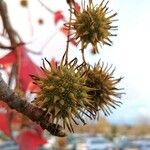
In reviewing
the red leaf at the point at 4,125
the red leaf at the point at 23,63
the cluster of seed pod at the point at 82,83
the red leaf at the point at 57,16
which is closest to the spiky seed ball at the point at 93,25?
the cluster of seed pod at the point at 82,83

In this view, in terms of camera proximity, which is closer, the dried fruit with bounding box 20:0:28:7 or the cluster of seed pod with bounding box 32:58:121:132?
the cluster of seed pod with bounding box 32:58:121:132

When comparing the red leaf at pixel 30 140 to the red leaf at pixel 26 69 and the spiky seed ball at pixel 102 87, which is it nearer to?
the red leaf at pixel 26 69

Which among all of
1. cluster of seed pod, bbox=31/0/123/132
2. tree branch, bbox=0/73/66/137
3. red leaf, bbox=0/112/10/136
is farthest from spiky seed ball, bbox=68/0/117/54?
red leaf, bbox=0/112/10/136

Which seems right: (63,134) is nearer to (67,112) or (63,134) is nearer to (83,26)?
(67,112)

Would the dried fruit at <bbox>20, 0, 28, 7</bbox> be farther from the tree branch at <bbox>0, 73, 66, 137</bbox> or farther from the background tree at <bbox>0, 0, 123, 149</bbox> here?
the tree branch at <bbox>0, 73, 66, 137</bbox>

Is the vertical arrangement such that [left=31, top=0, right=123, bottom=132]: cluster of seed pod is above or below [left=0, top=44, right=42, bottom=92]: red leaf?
below
